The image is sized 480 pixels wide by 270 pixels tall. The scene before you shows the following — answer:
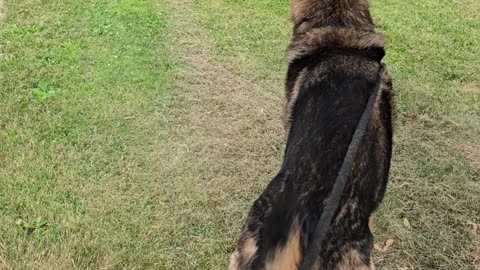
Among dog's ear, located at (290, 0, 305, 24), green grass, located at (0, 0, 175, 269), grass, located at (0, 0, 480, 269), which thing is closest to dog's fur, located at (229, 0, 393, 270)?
dog's ear, located at (290, 0, 305, 24)

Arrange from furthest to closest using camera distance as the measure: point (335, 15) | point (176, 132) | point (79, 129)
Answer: point (176, 132) → point (79, 129) → point (335, 15)

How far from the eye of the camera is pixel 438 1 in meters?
7.34

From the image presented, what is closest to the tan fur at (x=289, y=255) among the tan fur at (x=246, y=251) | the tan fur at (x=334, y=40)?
the tan fur at (x=246, y=251)

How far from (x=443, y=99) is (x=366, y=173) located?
308 centimetres

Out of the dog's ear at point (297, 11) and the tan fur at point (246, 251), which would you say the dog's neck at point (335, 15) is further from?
the tan fur at point (246, 251)

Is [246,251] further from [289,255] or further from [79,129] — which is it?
[79,129]

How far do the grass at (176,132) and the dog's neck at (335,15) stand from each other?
54.0 inches

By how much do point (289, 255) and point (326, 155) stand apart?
61 cm

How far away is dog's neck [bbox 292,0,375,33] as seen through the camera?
3.65 meters

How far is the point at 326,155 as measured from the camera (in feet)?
8.20

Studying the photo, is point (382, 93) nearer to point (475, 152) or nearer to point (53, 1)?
point (475, 152)

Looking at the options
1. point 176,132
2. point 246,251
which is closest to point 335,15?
point 176,132

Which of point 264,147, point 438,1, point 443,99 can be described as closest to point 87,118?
point 264,147

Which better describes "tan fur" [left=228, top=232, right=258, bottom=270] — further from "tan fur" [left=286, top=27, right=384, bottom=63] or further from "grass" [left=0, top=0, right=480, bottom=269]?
"tan fur" [left=286, top=27, right=384, bottom=63]
